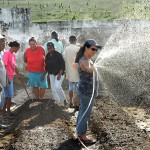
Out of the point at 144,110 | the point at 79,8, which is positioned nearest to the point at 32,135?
the point at 144,110

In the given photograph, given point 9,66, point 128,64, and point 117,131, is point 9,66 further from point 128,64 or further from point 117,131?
point 128,64

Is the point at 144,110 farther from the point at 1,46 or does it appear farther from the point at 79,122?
the point at 1,46

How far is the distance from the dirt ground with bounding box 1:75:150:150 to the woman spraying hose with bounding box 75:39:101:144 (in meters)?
0.28

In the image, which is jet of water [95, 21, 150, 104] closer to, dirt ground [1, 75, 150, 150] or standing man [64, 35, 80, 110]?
standing man [64, 35, 80, 110]

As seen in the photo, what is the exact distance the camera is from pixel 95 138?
272 inches

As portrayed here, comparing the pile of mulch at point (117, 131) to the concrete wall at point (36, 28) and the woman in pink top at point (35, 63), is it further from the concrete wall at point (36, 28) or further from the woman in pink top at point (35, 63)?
the concrete wall at point (36, 28)

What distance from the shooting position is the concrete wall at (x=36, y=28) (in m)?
13.8

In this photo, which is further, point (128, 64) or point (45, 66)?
point (128, 64)

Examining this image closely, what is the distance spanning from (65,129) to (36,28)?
24.3ft

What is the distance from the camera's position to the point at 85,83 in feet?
20.9

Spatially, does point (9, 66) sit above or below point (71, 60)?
below

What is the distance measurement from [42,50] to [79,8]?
539 inches

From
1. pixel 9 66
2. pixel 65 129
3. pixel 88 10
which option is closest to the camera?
pixel 65 129

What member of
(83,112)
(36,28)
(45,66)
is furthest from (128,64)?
(83,112)
